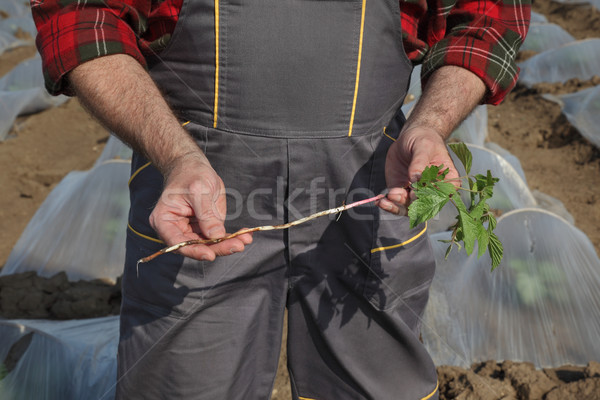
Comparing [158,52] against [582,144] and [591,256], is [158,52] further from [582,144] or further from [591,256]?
[582,144]

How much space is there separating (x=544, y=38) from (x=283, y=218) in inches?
260

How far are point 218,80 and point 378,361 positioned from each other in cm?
82

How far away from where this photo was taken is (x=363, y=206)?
1442mm

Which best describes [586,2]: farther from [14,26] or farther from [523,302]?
[14,26]

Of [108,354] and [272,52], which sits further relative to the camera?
[108,354]

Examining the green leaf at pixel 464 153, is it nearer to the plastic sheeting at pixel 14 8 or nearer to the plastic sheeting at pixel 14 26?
the plastic sheeting at pixel 14 26

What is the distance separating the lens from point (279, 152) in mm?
1355

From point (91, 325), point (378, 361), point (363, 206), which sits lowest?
point (91, 325)

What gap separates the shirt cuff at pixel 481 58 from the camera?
59.1 inches

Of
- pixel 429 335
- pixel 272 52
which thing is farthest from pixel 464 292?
pixel 272 52

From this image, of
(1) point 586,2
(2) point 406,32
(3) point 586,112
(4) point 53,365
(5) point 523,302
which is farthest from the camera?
(1) point 586,2

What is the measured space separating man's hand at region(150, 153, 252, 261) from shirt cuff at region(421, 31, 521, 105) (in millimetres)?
724

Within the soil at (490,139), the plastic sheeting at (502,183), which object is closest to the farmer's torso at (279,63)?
the soil at (490,139)

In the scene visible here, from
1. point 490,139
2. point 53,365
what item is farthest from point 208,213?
point 490,139
